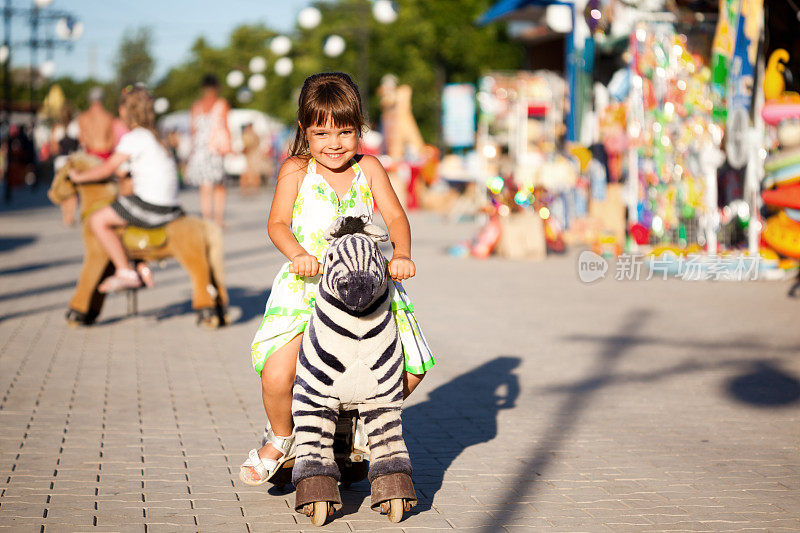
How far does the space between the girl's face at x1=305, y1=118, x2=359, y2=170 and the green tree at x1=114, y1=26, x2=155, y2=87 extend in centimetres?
9102

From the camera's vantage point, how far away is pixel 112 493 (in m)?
4.25

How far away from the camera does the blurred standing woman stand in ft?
51.7

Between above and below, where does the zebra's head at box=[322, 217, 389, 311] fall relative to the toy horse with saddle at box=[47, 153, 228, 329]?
above

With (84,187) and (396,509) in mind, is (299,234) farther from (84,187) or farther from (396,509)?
(84,187)

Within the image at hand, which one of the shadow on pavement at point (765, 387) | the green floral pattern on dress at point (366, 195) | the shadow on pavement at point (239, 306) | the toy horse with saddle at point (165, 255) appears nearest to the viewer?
the green floral pattern on dress at point (366, 195)

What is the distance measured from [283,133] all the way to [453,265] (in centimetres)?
2983

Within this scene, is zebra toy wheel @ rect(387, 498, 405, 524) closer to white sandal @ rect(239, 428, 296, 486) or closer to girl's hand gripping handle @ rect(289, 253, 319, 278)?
white sandal @ rect(239, 428, 296, 486)

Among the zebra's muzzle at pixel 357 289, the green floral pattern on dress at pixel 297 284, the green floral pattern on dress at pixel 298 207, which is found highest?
the green floral pattern on dress at pixel 298 207

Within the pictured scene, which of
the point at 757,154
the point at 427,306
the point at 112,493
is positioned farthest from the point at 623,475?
the point at 757,154

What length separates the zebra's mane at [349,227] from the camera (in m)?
3.86

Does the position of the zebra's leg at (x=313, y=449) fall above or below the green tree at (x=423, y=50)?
below

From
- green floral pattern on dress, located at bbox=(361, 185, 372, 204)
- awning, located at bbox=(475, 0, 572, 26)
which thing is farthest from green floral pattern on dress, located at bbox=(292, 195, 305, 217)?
awning, located at bbox=(475, 0, 572, 26)

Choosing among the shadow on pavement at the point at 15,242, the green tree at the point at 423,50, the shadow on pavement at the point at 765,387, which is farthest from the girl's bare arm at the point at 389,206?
the green tree at the point at 423,50

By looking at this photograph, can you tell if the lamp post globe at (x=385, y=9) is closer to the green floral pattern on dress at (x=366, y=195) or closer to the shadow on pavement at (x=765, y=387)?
the shadow on pavement at (x=765, y=387)
